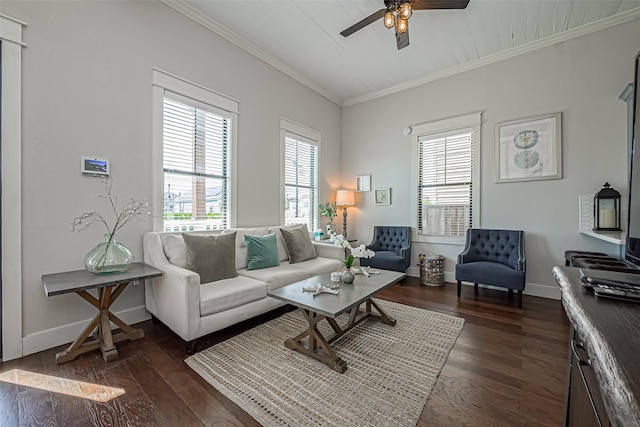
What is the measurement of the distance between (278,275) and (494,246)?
301 cm

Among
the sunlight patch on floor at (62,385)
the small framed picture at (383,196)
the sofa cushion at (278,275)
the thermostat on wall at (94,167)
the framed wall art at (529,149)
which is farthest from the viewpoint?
the small framed picture at (383,196)

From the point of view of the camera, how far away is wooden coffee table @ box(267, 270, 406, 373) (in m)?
1.88

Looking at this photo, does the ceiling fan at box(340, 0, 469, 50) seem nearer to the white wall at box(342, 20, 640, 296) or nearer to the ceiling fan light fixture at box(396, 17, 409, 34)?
the ceiling fan light fixture at box(396, 17, 409, 34)

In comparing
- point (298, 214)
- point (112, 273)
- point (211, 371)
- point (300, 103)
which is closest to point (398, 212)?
point (298, 214)

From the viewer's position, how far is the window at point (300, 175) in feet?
14.1

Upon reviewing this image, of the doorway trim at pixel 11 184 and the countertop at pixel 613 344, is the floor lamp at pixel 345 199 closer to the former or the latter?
the doorway trim at pixel 11 184

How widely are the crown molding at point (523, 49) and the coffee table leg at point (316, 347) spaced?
4.14 m

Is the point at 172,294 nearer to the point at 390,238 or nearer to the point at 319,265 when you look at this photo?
the point at 319,265

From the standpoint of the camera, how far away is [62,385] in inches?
67.4

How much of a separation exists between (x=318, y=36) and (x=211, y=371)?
3.74 meters

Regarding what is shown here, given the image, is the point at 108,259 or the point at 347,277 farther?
the point at 347,277

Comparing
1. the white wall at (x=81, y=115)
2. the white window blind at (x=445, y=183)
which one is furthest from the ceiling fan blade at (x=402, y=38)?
the white wall at (x=81, y=115)

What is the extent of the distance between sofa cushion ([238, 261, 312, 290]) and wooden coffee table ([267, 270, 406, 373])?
40 cm

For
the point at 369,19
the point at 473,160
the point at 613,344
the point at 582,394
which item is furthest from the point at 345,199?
the point at 613,344
